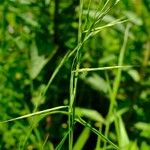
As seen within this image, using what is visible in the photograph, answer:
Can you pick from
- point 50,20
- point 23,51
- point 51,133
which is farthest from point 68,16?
point 51,133

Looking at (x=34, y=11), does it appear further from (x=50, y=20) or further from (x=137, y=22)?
(x=137, y=22)

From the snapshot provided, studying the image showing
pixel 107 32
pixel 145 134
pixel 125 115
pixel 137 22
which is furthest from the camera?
pixel 107 32

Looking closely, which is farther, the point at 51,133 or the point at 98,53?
the point at 98,53

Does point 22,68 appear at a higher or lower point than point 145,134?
higher

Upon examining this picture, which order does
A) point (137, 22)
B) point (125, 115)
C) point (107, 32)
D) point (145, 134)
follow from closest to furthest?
point (145, 134) → point (137, 22) → point (125, 115) → point (107, 32)

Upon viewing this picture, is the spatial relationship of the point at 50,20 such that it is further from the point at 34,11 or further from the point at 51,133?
the point at 51,133

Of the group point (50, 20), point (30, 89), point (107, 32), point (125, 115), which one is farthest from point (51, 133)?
point (107, 32)

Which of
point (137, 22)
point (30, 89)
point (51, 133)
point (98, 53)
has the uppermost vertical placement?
point (137, 22)
